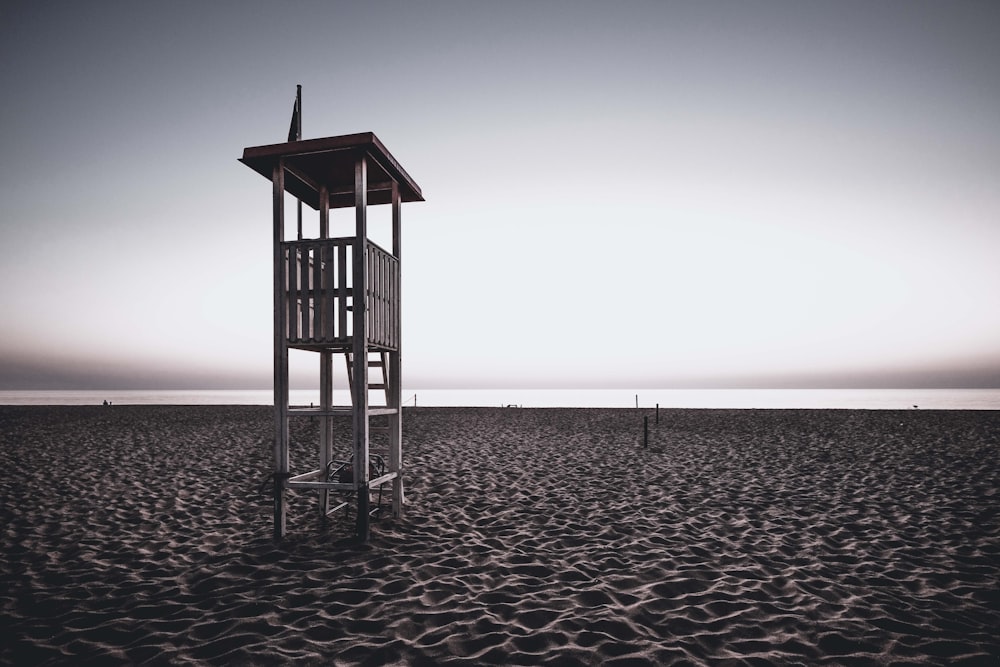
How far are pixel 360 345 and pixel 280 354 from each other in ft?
4.14

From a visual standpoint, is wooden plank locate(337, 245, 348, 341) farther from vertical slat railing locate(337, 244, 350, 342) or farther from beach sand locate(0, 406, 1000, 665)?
beach sand locate(0, 406, 1000, 665)

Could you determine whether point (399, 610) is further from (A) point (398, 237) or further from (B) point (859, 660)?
→ (A) point (398, 237)

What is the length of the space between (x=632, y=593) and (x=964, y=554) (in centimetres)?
485

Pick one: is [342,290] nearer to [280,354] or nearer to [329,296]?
[329,296]

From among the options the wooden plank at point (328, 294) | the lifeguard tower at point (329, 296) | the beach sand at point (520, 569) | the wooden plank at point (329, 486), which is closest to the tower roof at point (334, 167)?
the lifeguard tower at point (329, 296)

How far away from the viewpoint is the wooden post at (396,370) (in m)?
9.12

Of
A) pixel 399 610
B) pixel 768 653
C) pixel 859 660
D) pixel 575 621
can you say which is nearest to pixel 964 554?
pixel 859 660

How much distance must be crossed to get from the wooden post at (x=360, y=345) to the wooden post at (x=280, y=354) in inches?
42.7

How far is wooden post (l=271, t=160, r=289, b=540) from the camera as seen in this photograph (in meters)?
7.90

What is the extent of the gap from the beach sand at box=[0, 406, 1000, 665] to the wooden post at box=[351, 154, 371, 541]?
0.75 meters

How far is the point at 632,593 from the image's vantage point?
597 cm

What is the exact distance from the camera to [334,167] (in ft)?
28.5

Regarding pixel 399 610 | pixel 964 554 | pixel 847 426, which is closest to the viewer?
pixel 399 610

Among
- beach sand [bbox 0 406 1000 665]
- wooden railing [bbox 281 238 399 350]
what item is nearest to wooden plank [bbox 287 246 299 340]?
wooden railing [bbox 281 238 399 350]
